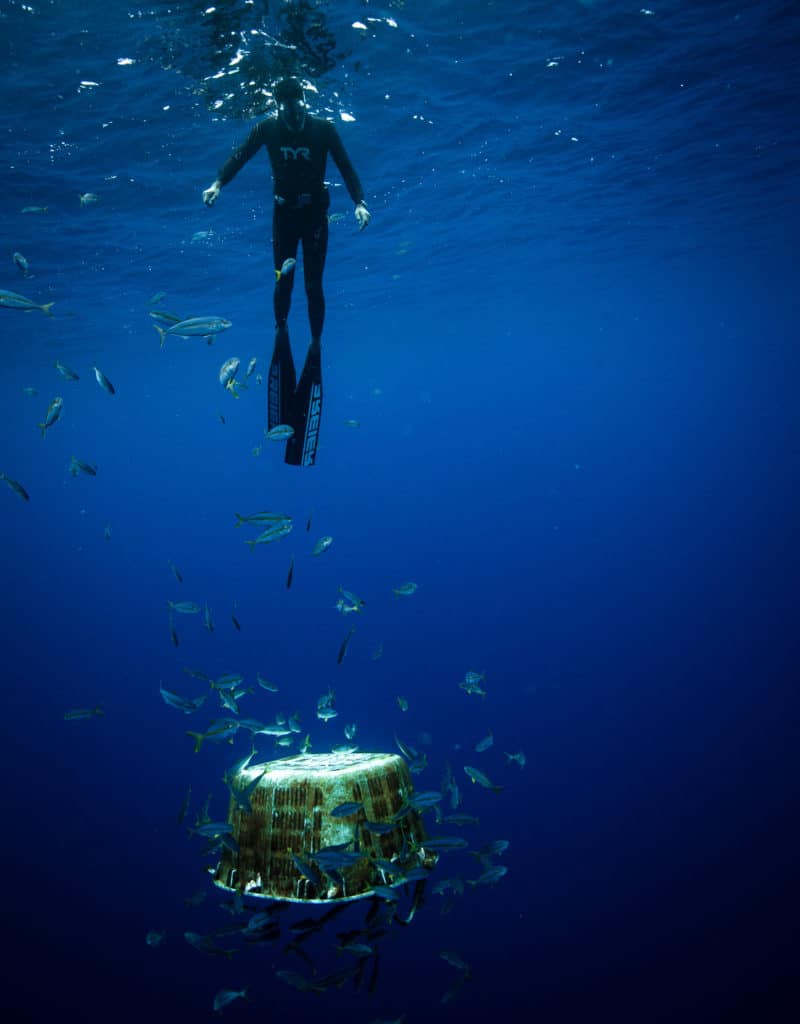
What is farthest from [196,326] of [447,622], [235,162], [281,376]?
[447,622]

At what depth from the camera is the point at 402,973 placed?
11.4 metres

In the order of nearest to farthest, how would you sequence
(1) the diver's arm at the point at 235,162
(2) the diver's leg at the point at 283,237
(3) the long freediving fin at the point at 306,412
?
(1) the diver's arm at the point at 235,162 < (3) the long freediving fin at the point at 306,412 < (2) the diver's leg at the point at 283,237

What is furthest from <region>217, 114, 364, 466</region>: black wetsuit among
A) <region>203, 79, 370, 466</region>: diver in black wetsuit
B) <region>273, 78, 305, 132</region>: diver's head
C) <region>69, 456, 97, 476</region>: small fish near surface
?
<region>69, 456, 97, 476</region>: small fish near surface

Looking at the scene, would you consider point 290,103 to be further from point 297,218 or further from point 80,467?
point 80,467

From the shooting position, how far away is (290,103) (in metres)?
7.06

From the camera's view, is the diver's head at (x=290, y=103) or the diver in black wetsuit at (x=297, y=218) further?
the diver's head at (x=290, y=103)

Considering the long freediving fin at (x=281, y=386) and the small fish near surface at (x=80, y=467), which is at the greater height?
the long freediving fin at (x=281, y=386)

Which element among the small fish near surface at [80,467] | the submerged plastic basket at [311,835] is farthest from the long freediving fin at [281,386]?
the submerged plastic basket at [311,835]

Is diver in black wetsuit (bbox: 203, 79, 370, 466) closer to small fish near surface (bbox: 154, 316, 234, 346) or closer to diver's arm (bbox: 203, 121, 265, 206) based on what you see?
diver's arm (bbox: 203, 121, 265, 206)

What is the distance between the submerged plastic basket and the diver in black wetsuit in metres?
3.75

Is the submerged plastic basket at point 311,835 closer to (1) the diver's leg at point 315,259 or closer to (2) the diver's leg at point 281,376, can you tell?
(2) the diver's leg at point 281,376

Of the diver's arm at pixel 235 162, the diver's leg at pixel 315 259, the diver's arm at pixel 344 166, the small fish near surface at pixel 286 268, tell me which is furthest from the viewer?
the diver's leg at pixel 315 259

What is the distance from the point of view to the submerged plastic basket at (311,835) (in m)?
3.76

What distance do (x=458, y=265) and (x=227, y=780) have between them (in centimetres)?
2981
